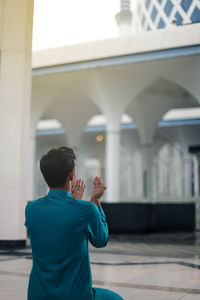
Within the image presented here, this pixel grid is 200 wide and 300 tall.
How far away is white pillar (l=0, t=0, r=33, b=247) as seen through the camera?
9062 mm

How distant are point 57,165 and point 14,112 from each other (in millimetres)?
7486

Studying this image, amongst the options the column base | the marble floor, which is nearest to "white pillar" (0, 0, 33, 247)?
the column base

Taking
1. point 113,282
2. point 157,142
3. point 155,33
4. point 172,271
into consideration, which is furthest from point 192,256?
point 157,142

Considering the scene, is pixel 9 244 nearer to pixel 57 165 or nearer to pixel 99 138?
pixel 57 165

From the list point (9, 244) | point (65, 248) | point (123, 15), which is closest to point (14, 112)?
point (9, 244)

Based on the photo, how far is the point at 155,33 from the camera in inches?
628

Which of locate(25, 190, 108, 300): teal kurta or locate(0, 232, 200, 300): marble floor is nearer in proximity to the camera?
locate(25, 190, 108, 300): teal kurta

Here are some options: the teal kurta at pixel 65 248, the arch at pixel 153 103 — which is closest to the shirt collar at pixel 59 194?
the teal kurta at pixel 65 248

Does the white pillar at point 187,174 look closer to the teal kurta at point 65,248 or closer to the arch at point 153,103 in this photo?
the arch at point 153,103

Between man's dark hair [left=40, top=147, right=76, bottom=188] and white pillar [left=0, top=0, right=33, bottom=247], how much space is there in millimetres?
7256

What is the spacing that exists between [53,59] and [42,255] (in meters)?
16.6

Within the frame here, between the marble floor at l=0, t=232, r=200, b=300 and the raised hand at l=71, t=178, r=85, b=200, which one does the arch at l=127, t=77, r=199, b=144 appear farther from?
the raised hand at l=71, t=178, r=85, b=200

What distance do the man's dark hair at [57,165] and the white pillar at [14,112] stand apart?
7.26 meters

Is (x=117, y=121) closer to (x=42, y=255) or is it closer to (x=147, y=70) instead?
(x=147, y=70)
